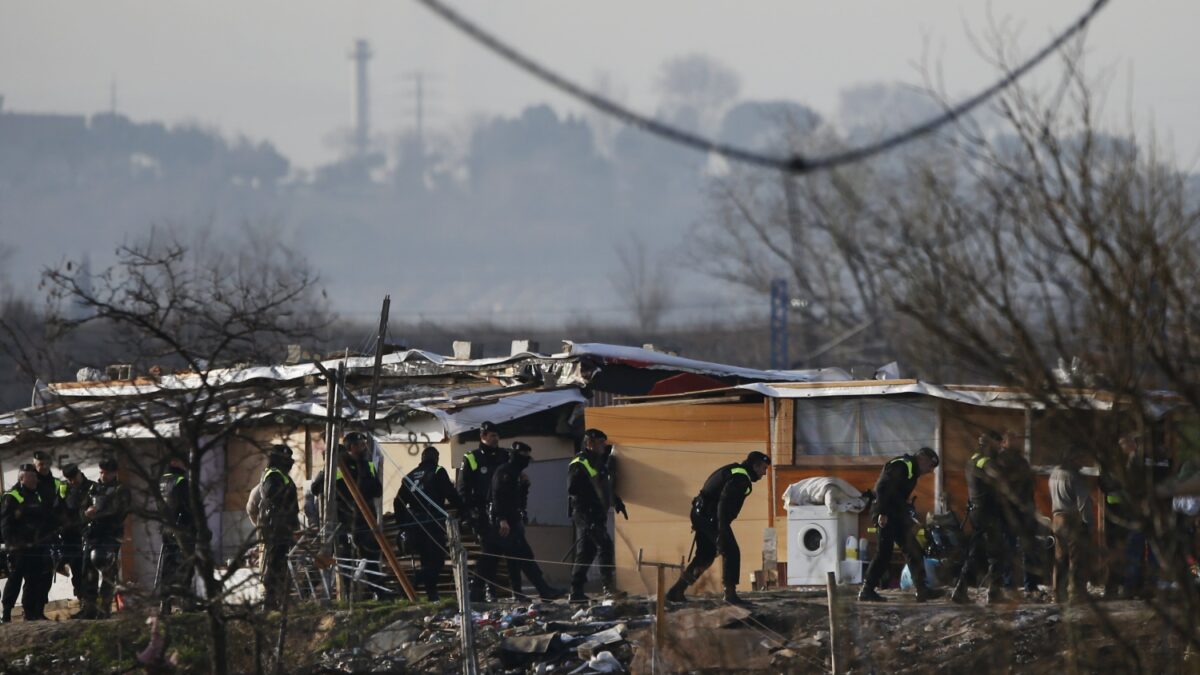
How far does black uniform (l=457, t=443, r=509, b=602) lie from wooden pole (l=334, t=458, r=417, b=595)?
0.84 metres

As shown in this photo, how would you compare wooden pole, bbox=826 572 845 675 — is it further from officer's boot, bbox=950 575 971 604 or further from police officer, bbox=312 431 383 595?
police officer, bbox=312 431 383 595

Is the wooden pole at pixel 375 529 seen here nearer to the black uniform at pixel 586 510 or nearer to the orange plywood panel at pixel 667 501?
the black uniform at pixel 586 510

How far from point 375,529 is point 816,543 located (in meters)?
5.23

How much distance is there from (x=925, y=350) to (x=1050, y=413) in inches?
29.2

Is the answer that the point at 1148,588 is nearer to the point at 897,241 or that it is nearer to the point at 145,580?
the point at 897,241

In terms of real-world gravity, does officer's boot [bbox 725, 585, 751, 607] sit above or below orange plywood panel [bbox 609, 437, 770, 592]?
below

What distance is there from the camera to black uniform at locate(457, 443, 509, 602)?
56.6ft

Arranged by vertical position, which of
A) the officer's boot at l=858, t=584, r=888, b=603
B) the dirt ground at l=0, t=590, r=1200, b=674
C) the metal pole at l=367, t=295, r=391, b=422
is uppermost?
the metal pole at l=367, t=295, r=391, b=422

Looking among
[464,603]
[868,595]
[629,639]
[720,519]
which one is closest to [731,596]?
[720,519]

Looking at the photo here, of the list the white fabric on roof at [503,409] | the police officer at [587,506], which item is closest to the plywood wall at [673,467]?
the white fabric on roof at [503,409]

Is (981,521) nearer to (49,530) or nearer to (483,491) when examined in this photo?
(483,491)

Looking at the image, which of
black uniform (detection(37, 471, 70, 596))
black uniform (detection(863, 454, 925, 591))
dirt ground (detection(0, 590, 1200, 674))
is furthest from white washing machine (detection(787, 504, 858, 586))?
black uniform (detection(37, 471, 70, 596))

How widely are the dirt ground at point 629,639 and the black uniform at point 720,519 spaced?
1.14 feet

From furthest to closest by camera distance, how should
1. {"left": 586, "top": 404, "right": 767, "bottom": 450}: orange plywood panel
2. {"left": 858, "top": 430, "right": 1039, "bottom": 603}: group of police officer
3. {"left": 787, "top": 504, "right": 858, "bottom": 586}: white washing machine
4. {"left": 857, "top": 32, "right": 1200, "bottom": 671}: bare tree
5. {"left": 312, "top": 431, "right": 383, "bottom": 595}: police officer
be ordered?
{"left": 586, "top": 404, "right": 767, "bottom": 450}: orange plywood panel → {"left": 787, "top": 504, "right": 858, "bottom": 586}: white washing machine → {"left": 312, "top": 431, "right": 383, "bottom": 595}: police officer → {"left": 858, "top": 430, "right": 1039, "bottom": 603}: group of police officer → {"left": 857, "top": 32, "right": 1200, "bottom": 671}: bare tree
